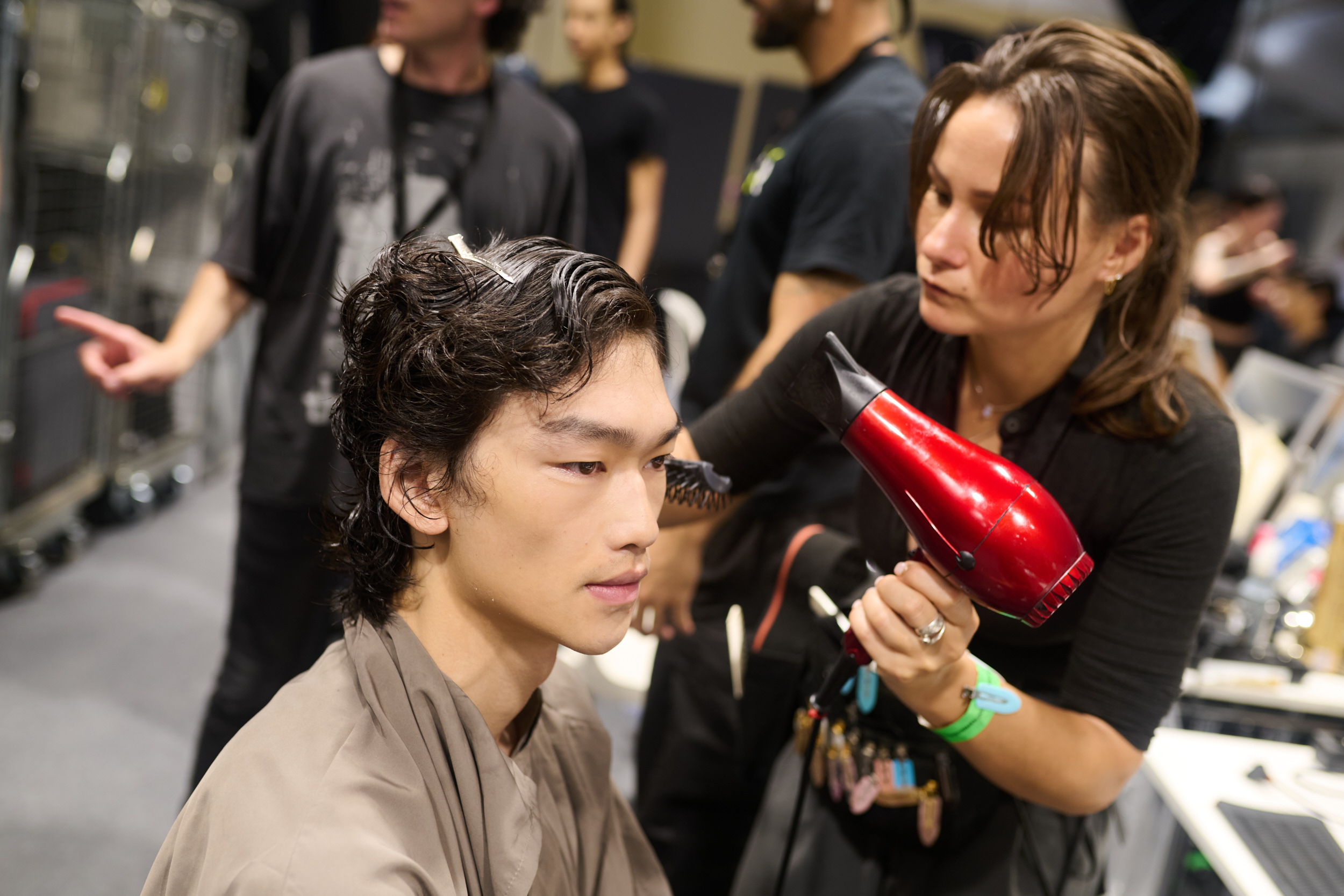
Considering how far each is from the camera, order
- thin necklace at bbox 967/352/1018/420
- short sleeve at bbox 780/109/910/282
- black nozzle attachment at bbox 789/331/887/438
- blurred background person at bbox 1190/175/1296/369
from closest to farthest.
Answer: black nozzle attachment at bbox 789/331/887/438 < thin necklace at bbox 967/352/1018/420 < short sleeve at bbox 780/109/910/282 < blurred background person at bbox 1190/175/1296/369

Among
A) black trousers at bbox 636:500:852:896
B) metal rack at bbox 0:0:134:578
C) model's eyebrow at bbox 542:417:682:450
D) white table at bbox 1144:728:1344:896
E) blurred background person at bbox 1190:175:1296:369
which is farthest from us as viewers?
blurred background person at bbox 1190:175:1296:369

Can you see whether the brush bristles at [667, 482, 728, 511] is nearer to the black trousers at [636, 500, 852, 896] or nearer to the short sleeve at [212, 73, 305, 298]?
the black trousers at [636, 500, 852, 896]

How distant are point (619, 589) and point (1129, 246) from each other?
645 millimetres

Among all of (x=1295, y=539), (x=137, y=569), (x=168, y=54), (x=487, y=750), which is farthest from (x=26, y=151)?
(x=1295, y=539)

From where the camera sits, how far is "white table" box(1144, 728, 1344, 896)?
52.7 inches

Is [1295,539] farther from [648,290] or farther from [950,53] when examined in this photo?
[648,290]

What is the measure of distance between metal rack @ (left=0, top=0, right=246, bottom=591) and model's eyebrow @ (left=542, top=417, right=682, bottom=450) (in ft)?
8.62

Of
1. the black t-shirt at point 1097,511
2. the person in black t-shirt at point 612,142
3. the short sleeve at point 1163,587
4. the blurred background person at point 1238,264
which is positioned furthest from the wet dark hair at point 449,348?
the blurred background person at point 1238,264

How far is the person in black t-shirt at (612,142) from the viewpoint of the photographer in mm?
3689

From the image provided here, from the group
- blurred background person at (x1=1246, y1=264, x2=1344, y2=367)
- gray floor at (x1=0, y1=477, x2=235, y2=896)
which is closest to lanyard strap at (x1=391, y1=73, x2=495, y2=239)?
gray floor at (x1=0, y1=477, x2=235, y2=896)

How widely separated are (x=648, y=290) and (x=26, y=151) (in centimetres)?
258

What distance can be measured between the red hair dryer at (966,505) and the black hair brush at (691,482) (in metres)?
0.17

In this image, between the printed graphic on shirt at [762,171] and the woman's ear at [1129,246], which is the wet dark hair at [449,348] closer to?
the woman's ear at [1129,246]

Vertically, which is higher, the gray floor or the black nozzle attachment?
the black nozzle attachment
